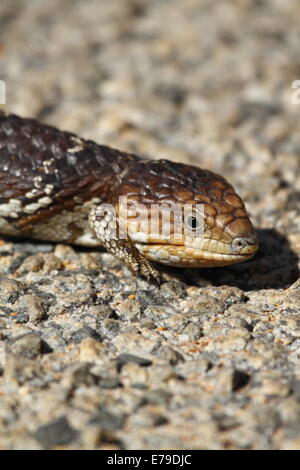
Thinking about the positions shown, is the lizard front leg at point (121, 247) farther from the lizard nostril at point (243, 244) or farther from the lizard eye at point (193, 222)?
the lizard nostril at point (243, 244)

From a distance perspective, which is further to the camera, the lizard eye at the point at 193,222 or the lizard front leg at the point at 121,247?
the lizard front leg at the point at 121,247

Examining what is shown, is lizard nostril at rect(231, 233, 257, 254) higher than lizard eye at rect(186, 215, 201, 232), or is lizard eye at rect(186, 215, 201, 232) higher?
lizard eye at rect(186, 215, 201, 232)

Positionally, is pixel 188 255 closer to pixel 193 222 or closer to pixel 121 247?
pixel 193 222

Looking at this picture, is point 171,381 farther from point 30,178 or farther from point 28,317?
point 30,178

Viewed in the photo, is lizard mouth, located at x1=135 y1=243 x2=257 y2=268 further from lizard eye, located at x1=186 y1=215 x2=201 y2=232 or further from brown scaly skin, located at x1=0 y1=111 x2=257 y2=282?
lizard eye, located at x1=186 y1=215 x2=201 y2=232

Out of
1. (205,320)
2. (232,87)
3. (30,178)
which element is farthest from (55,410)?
(232,87)

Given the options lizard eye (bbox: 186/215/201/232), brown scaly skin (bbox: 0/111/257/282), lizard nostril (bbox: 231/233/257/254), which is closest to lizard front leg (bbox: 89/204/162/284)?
brown scaly skin (bbox: 0/111/257/282)

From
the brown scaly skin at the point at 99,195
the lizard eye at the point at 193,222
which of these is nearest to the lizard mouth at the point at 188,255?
the brown scaly skin at the point at 99,195
